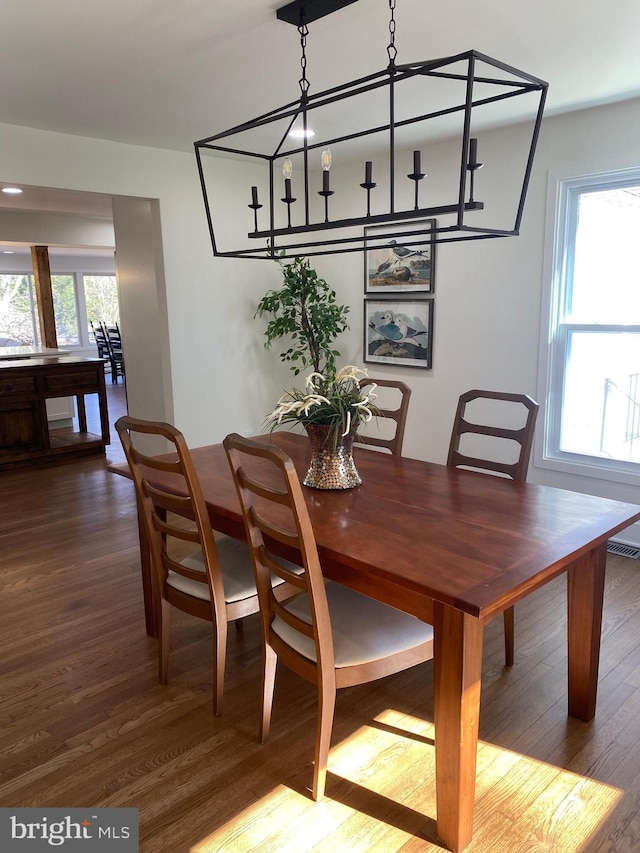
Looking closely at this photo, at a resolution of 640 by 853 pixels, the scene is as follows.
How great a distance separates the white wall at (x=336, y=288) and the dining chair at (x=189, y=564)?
233 centimetres

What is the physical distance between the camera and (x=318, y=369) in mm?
5047

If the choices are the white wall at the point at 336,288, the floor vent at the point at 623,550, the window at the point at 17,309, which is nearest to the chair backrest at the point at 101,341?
the window at the point at 17,309

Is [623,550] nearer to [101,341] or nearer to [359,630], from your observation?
[359,630]

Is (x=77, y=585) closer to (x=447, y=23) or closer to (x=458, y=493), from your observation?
(x=458, y=493)

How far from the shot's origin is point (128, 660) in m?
2.59

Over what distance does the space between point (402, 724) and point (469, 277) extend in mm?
2967

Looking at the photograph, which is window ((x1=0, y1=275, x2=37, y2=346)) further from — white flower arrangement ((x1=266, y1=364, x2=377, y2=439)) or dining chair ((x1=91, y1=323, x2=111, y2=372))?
white flower arrangement ((x1=266, y1=364, x2=377, y2=439))

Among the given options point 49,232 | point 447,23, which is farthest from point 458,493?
point 49,232

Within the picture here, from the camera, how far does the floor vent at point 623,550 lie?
3584 mm

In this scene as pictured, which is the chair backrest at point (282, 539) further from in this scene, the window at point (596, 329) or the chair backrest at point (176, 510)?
the window at point (596, 329)

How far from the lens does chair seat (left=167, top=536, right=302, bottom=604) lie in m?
2.22

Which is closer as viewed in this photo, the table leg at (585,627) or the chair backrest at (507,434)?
the table leg at (585,627)

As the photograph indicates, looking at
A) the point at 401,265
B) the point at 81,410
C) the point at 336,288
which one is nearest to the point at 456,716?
the point at 401,265

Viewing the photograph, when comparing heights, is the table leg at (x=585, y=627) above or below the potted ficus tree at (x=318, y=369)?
below
